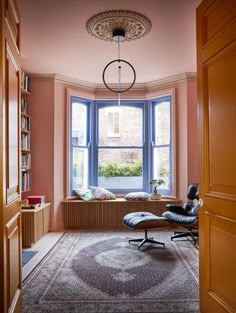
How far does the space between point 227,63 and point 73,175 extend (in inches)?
166

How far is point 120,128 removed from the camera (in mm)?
6172

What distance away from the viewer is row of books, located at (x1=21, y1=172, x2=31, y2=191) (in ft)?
16.3

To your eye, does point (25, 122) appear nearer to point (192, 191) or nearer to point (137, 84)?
point (137, 84)

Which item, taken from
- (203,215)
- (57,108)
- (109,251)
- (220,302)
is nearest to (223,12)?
(203,215)

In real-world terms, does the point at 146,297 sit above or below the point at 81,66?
below

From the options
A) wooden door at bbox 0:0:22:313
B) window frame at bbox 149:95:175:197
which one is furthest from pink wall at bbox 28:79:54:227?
wooden door at bbox 0:0:22:313

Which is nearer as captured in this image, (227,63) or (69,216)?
(227,63)

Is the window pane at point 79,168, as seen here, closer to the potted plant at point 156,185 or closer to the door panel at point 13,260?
the potted plant at point 156,185

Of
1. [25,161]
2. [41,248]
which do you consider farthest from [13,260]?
[25,161]

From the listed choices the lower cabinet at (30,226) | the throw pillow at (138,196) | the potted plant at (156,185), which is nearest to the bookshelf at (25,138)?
the lower cabinet at (30,226)

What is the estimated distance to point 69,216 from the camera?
18.1 ft

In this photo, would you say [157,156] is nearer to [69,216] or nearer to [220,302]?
[69,216]

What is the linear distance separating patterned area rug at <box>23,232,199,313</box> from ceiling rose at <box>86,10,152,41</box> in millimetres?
2850

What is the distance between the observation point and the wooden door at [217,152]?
6.28 feet
